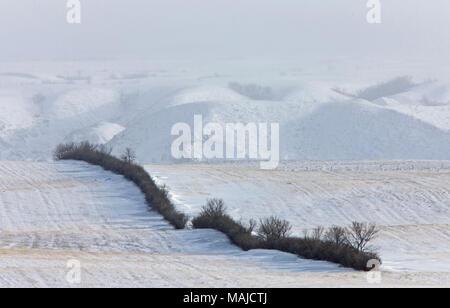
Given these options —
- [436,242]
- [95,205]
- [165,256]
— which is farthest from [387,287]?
[95,205]

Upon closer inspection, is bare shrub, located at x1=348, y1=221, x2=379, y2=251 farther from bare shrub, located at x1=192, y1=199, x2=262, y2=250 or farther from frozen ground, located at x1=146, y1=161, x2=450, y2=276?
bare shrub, located at x1=192, y1=199, x2=262, y2=250

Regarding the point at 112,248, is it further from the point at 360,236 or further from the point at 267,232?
the point at 360,236

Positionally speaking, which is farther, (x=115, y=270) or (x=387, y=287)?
(x=115, y=270)

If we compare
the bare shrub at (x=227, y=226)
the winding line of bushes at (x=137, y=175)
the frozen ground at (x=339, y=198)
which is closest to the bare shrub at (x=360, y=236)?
the frozen ground at (x=339, y=198)

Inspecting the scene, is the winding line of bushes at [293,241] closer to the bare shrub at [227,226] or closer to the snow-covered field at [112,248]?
the bare shrub at [227,226]

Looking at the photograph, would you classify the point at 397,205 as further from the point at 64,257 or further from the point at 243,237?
the point at 64,257

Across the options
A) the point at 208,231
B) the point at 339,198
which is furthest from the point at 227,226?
the point at 339,198
